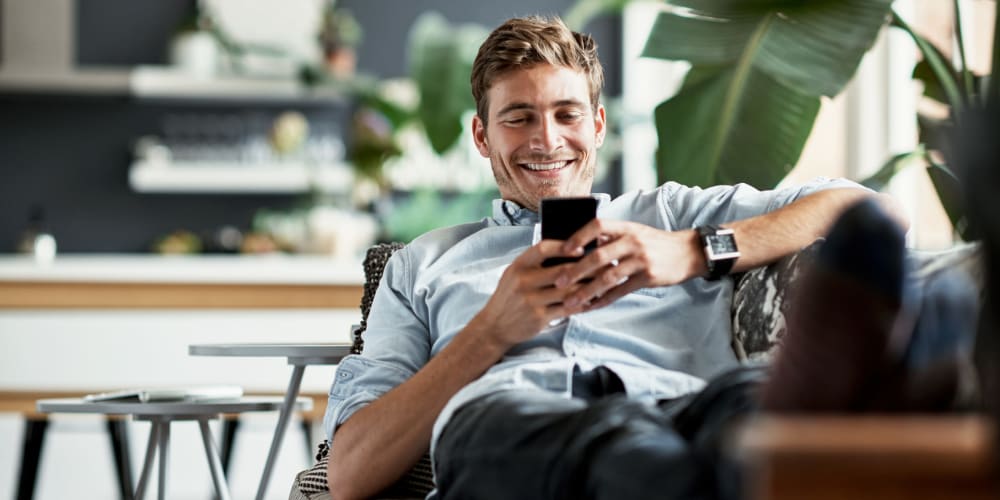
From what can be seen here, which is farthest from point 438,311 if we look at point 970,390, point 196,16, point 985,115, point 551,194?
point 196,16

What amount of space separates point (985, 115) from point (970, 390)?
0.31 metres

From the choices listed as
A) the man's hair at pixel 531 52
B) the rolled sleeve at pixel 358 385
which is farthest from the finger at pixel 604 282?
the man's hair at pixel 531 52

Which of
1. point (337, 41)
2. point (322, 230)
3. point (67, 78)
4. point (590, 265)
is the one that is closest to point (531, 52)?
point (590, 265)

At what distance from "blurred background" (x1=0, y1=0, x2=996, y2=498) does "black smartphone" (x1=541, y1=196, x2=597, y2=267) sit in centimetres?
A: 249

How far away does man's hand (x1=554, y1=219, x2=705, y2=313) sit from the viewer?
1.58 m

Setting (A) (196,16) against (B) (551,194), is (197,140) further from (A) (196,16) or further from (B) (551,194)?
(B) (551,194)

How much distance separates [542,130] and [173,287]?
2.88 metres

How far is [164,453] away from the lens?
8.68ft

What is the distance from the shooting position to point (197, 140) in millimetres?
5828

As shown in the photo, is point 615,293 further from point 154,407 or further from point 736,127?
point 154,407

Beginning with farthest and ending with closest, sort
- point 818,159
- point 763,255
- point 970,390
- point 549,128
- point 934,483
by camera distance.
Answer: point 818,159
point 549,128
point 763,255
point 970,390
point 934,483

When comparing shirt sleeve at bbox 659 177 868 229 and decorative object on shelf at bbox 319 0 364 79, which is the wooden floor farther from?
decorative object on shelf at bbox 319 0 364 79

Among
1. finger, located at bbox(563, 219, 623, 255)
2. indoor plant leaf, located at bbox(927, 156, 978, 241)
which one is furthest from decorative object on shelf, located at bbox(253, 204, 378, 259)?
finger, located at bbox(563, 219, 623, 255)

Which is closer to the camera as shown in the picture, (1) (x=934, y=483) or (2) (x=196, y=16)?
(1) (x=934, y=483)
